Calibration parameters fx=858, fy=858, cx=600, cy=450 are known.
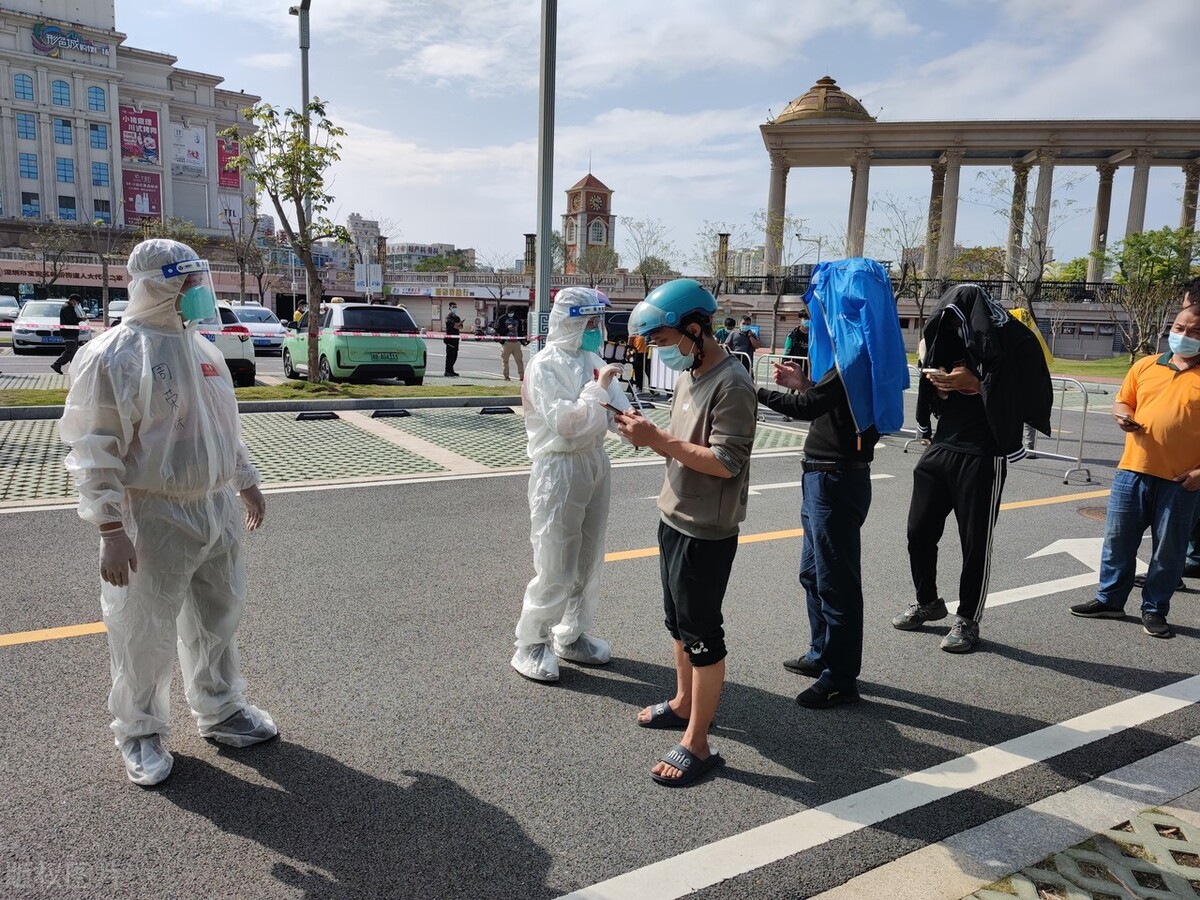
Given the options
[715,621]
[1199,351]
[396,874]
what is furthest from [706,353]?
[1199,351]

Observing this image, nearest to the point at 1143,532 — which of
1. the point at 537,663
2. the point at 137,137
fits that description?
the point at 537,663

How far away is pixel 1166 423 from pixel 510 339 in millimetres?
15125

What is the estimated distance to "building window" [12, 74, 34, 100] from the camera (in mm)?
75812

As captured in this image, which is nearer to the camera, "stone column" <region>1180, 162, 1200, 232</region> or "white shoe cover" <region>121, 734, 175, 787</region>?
"white shoe cover" <region>121, 734, 175, 787</region>

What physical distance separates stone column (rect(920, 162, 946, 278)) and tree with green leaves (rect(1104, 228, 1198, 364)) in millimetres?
9484

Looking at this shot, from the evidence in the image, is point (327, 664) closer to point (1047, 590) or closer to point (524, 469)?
point (1047, 590)

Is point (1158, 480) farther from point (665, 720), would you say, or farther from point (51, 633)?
point (51, 633)

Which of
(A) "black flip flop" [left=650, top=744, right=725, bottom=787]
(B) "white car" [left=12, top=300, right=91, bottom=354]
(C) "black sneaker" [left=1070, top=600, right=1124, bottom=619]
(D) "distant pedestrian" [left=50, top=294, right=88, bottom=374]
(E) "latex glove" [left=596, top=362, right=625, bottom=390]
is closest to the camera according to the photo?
(A) "black flip flop" [left=650, top=744, right=725, bottom=787]

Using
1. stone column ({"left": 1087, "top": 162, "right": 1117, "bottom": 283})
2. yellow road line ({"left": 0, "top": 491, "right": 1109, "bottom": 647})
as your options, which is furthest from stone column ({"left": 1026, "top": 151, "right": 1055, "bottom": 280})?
yellow road line ({"left": 0, "top": 491, "right": 1109, "bottom": 647})

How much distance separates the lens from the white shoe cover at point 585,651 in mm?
4258

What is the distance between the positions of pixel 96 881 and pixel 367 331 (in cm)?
1470

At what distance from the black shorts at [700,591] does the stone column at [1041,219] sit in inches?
1762

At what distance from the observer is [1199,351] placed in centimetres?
480

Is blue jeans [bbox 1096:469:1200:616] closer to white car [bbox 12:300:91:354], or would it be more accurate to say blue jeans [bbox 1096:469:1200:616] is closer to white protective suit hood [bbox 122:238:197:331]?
white protective suit hood [bbox 122:238:197:331]
